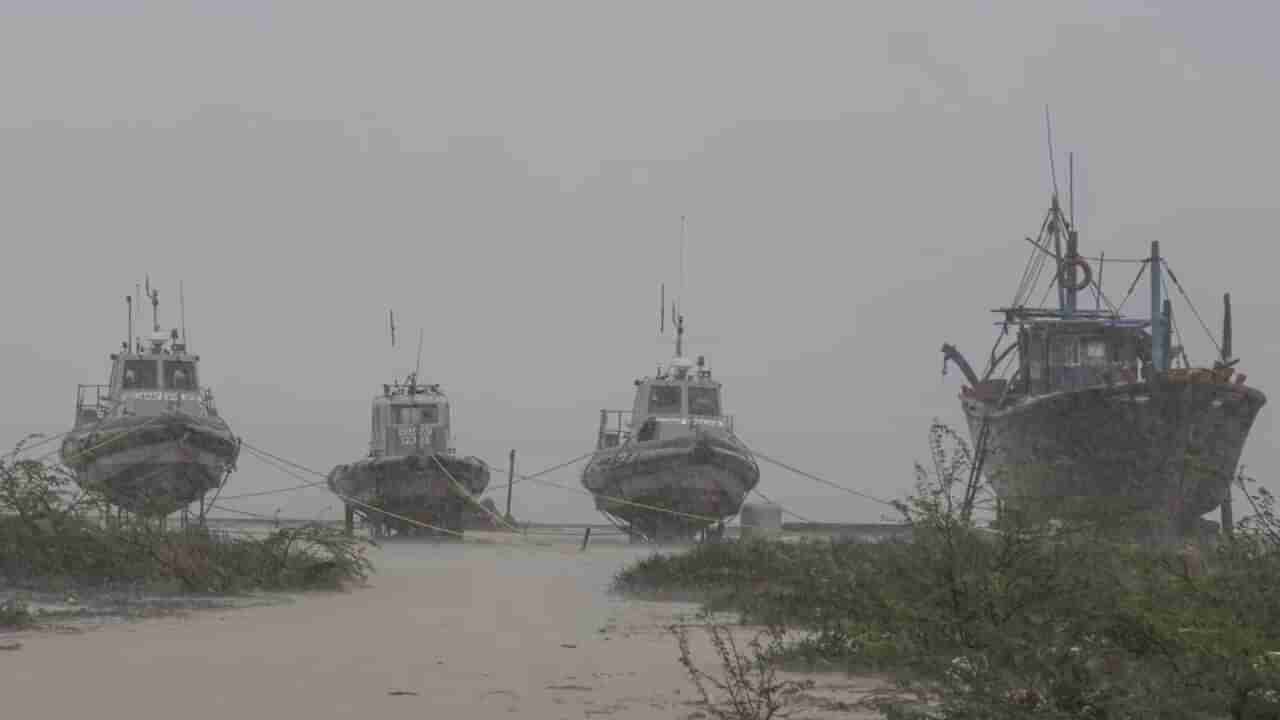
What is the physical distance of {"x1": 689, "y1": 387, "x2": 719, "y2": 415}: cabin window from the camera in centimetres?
4356

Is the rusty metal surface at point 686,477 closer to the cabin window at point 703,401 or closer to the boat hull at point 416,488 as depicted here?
the cabin window at point 703,401

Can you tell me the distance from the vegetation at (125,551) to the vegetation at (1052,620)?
21.8ft

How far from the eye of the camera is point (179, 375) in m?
43.2

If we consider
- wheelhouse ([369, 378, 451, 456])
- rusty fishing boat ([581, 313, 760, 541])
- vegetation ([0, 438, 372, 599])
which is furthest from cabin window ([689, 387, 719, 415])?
vegetation ([0, 438, 372, 599])

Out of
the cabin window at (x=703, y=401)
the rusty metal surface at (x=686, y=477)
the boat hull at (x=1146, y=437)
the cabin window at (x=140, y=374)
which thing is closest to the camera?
the boat hull at (x=1146, y=437)

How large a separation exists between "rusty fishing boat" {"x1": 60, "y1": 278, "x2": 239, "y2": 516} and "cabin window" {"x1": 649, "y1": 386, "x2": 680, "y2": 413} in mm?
10812

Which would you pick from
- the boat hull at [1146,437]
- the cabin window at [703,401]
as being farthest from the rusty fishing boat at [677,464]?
the boat hull at [1146,437]

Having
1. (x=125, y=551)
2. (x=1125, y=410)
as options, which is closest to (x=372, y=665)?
(x=125, y=551)

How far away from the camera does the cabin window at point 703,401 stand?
4356cm

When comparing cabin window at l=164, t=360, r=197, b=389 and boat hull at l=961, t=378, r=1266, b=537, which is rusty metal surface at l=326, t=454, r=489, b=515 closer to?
cabin window at l=164, t=360, r=197, b=389

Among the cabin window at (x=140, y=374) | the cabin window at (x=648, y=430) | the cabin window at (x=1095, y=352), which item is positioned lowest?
the cabin window at (x=648, y=430)

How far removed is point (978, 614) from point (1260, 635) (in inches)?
64.3

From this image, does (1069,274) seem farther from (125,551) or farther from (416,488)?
(125,551)

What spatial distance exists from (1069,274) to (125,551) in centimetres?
3725
